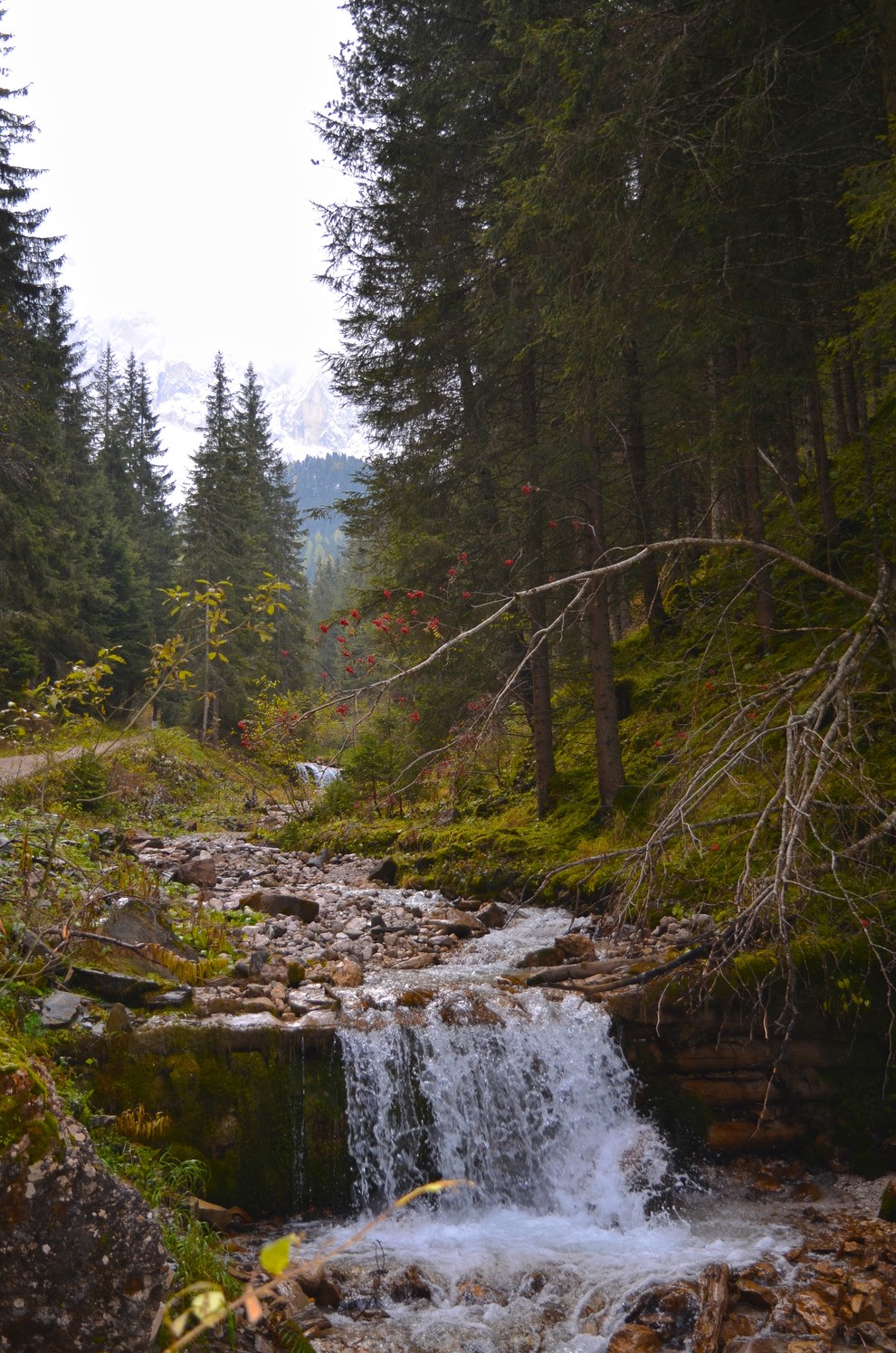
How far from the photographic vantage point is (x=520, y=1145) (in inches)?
240

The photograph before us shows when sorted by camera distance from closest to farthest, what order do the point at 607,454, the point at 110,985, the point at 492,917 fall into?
1. the point at 110,985
2. the point at 492,917
3. the point at 607,454

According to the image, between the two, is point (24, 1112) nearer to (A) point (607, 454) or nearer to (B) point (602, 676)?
(B) point (602, 676)

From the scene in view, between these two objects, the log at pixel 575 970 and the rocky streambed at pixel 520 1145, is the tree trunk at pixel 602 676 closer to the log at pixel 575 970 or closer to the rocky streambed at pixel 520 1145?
the log at pixel 575 970

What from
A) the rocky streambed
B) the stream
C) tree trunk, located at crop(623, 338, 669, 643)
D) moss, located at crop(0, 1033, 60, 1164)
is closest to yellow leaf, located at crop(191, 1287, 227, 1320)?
moss, located at crop(0, 1033, 60, 1164)

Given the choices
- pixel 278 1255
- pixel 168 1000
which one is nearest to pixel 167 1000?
pixel 168 1000

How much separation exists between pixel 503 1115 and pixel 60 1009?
3.36 metres

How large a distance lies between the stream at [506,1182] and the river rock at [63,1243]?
176cm

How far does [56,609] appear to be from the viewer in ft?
76.2

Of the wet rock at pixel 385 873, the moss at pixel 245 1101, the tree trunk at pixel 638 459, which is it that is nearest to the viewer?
the moss at pixel 245 1101

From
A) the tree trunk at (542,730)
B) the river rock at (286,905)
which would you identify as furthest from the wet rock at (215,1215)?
the tree trunk at (542,730)

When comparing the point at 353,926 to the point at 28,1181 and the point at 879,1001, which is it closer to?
the point at 879,1001

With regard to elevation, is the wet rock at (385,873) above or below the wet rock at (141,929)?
below

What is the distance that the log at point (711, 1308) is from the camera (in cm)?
426

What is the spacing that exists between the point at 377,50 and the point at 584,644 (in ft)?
35.6
